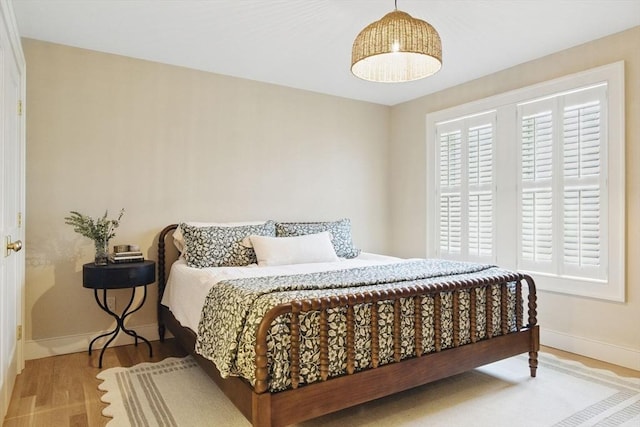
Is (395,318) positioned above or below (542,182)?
below

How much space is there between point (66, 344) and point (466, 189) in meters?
3.82

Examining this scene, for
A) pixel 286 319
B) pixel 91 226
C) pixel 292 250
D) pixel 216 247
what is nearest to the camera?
pixel 286 319

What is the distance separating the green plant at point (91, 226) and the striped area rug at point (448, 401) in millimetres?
981

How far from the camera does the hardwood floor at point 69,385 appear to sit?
2.29m

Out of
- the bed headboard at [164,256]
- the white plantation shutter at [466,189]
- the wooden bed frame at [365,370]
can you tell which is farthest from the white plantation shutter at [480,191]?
the bed headboard at [164,256]

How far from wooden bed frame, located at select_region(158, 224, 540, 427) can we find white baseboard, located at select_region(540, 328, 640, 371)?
750mm

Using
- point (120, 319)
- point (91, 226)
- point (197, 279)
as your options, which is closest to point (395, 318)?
point (197, 279)

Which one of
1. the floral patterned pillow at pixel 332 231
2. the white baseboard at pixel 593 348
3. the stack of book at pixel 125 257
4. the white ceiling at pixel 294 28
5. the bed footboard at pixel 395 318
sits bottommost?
the white baseboard at pixel 593 348

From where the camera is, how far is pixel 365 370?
7.08ft

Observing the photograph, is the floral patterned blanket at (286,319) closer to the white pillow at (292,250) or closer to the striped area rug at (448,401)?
the striped area rug at (448,401)

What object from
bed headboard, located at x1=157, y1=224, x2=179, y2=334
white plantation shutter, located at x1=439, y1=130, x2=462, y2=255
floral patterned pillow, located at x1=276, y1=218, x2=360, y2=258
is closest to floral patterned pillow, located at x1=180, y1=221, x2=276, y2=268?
bed headboard, located at x1=157, y1=224, x2=179, y2=334

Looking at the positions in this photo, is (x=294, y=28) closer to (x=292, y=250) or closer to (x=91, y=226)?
(x=292, y=250)

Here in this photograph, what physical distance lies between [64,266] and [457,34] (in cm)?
352

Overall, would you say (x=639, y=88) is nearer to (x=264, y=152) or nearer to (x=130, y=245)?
(x=264, y=152)
